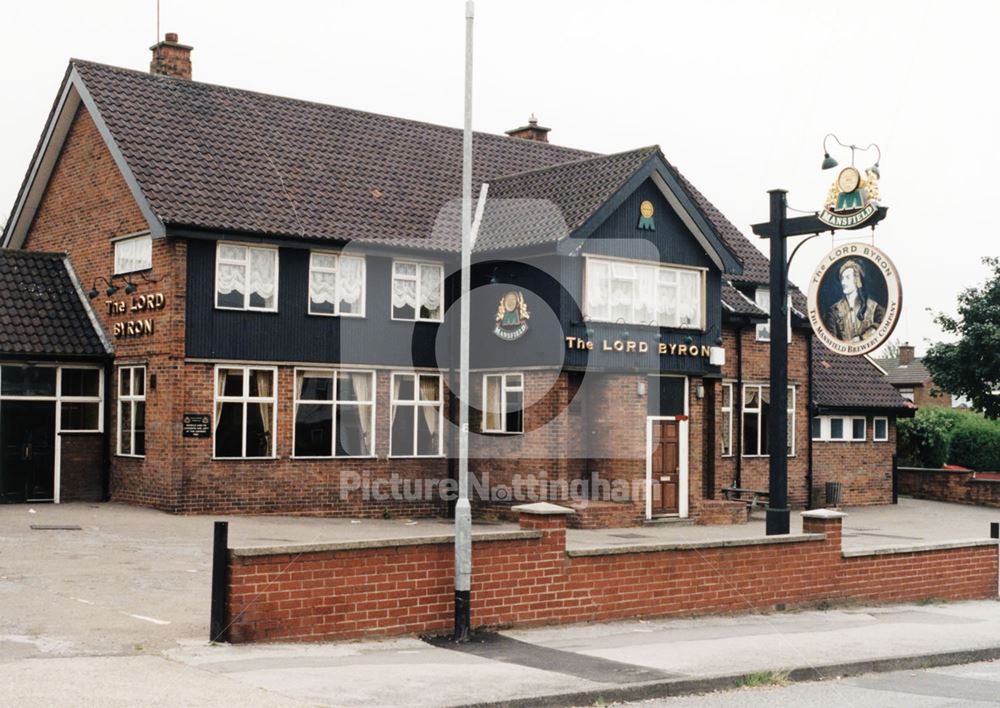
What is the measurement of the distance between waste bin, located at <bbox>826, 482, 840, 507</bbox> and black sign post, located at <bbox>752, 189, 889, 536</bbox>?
17594 millimetres

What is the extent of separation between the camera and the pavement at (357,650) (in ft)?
34.0

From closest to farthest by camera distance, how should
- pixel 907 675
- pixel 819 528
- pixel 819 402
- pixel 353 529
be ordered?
1. pixel 907 675
2. pixel 819 528
3. pixel 353 529
4. pixel 819 402

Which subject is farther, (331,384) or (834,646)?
(331,384)

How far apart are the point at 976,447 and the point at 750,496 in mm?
17753

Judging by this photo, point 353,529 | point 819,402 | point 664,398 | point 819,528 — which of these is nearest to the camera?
point 819,528

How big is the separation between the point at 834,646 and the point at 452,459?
632 inches

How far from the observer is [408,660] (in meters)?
12.0

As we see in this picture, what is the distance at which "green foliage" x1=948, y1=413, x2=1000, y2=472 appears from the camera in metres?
47.3

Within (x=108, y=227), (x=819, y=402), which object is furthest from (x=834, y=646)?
(x=819, y=402)

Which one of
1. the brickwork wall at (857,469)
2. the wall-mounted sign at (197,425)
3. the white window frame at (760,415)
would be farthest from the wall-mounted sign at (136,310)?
the brickwork wall at (857,469)

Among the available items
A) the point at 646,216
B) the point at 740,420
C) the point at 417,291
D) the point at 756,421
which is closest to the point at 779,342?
the point at 646,216

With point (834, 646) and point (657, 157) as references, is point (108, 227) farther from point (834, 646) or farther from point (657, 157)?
point (834, 646)

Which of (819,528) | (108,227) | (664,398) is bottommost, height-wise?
(819,528)

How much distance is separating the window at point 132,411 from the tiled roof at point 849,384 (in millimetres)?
18237
